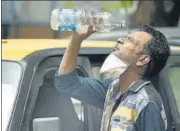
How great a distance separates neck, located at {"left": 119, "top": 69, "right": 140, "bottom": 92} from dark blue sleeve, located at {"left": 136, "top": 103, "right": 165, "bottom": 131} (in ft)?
0.72

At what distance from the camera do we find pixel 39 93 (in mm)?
3348

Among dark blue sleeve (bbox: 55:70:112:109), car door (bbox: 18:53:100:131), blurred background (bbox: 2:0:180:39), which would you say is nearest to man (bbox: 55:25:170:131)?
dark blue sleeve (bbox: 55:70:112:109)

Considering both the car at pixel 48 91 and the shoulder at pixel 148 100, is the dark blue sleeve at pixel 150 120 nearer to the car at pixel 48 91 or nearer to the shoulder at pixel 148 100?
the shoulder at pixel 148 100

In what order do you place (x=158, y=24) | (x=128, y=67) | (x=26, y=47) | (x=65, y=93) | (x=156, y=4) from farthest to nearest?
(x=156, y=4) → (x=158, y=24) → (x=26, y=47) → (x=65, y=93) → (x=128, y=67)

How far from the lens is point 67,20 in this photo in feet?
10.7

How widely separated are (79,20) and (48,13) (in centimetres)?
773

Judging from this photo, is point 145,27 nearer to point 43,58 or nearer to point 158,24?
point 43,58

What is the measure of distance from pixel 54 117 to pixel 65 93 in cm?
15

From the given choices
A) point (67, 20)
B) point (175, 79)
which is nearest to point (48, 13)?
point (175, 79)

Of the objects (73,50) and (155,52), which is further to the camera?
(73,50)

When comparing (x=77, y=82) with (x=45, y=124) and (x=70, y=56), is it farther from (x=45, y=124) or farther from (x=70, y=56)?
(x=45, y=124)

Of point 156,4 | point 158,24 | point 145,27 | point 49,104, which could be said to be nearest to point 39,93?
point 49,104

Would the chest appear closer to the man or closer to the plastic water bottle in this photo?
the man

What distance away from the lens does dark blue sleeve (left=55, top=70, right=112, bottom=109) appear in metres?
3.24
